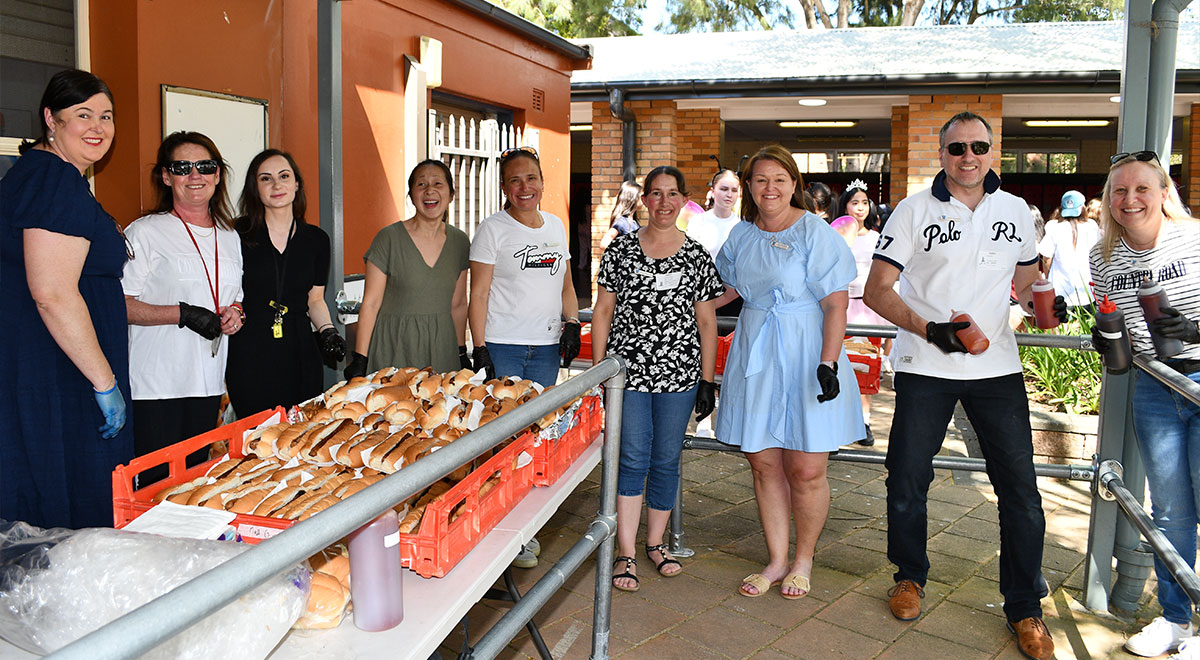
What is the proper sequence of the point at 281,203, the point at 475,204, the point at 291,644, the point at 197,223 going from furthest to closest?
1. the point at 475,204
2. the point at 281,203
3. the point at 197,223
4. the point at 291,644

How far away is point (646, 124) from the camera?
1332 centimetres

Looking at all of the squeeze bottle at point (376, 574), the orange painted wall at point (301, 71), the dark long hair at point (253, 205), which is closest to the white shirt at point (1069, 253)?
the orange painted wall at point (301, 71)

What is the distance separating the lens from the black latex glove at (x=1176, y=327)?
11.2 ft

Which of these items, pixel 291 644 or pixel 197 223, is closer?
pixel 291 644

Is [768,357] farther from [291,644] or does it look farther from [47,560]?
[47,560]

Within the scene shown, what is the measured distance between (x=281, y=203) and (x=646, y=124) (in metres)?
9.78

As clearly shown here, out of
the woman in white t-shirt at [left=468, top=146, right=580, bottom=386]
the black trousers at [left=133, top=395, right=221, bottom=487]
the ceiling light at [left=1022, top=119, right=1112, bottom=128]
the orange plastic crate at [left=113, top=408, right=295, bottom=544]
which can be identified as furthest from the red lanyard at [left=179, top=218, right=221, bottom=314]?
the ceiling light at [left=1022, top=119, right=1112, bottom=128]

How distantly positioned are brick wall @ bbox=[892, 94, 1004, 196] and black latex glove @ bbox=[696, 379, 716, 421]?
339 inches

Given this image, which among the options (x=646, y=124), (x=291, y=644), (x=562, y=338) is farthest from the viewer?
(x=646, y=124)

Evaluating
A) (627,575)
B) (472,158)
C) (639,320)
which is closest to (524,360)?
(639,320)

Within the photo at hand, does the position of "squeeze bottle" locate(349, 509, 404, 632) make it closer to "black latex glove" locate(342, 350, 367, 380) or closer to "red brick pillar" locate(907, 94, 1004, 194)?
"black latex glove" locate(342, 350, 367, 380)

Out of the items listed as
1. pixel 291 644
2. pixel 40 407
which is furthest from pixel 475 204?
pixel 291 644

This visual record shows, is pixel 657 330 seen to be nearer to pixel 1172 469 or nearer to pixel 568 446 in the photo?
pixel 568 446

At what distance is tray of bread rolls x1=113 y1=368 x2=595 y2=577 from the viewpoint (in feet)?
7.06
